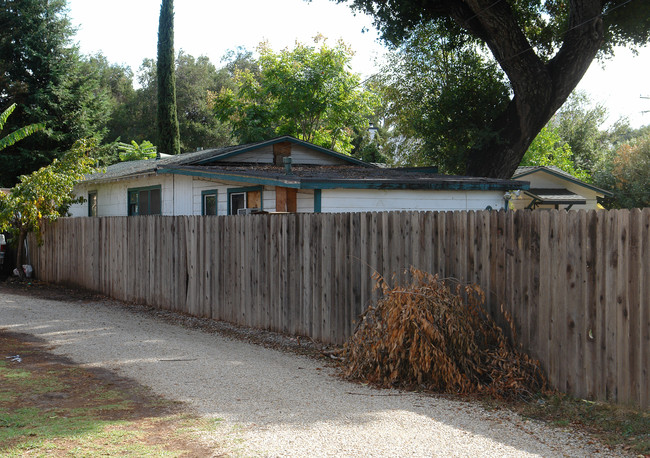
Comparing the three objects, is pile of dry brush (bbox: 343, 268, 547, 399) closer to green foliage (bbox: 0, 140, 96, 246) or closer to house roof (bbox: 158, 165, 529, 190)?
house roof (bbox: 158, 165, 529, 190)

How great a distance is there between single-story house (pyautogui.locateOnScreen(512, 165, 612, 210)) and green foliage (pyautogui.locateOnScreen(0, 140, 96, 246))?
18.6 meters

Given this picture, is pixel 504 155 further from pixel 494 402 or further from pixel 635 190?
pixel 635 190

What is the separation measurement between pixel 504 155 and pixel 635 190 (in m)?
19.6

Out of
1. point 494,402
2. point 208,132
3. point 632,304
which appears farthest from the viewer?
point 208,132

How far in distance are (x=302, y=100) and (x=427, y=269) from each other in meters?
24.1

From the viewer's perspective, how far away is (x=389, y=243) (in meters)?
8.77

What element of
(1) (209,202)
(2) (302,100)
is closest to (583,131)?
(2) (302,100)

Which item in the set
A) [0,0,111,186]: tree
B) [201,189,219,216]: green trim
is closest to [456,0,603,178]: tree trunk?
[201,189,219,216]: green trim

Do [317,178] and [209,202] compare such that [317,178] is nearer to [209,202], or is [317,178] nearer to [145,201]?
[209,202]

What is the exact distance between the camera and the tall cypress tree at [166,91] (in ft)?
108

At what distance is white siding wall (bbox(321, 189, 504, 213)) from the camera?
12.5 metres

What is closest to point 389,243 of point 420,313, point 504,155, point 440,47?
point 420,313

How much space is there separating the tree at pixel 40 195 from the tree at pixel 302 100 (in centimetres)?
1375

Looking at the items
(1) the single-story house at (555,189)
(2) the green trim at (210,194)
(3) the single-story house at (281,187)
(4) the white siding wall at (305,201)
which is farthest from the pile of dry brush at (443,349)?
(1) the single-story house at (555,189)
